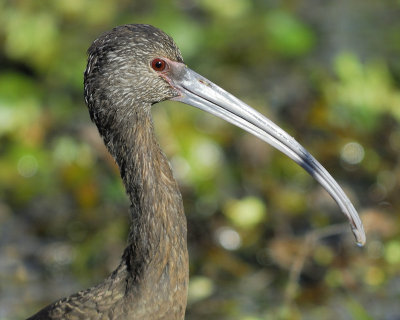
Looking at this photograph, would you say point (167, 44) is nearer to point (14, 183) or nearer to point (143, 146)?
point (143, 146)

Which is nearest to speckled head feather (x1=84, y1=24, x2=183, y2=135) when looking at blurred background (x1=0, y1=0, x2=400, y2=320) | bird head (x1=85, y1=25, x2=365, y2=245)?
bird head (x1=85, y1=25, x2=365, y2=245)

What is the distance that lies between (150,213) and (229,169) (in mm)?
2944

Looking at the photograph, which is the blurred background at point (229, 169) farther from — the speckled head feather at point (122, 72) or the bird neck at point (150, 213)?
the speckled head feather at point (122, 72)

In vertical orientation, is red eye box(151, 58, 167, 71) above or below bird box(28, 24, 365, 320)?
above

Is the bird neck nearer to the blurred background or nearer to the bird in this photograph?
the bird

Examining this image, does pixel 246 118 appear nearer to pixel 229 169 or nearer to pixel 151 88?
pixel 151 88

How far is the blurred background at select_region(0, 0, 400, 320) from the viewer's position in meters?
5.36

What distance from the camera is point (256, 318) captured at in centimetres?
484

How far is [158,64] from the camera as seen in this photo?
3420 mm

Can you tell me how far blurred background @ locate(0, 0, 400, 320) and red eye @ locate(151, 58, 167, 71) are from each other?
1480mm

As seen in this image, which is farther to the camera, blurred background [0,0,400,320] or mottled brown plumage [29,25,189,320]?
blurred background [0,0,400,320]

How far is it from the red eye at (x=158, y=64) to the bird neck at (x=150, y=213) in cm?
17

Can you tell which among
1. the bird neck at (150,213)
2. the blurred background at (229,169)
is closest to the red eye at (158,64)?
the bird neck at (150,213)

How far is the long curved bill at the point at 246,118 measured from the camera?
3.39m
